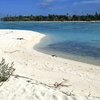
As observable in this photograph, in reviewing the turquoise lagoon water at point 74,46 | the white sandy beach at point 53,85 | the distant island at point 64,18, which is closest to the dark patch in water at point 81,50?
the turquoise lagoon water at point 74,46

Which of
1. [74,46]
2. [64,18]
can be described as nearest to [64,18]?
[64,18]

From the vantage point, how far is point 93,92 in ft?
23.9

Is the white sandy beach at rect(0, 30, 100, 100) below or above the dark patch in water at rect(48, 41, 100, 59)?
above

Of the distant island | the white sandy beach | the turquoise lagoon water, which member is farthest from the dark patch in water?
the distant island

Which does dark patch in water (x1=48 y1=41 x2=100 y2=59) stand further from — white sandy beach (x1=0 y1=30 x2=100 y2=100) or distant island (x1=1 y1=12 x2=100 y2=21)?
distant island (x1=1 y1=12 x2=100 y2=21)

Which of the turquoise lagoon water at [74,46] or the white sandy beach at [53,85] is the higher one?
the white sandy beach at [53,85]

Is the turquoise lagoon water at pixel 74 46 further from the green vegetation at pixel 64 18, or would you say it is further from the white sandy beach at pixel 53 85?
the green vegetation at pixel 64 18

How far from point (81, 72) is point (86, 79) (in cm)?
141

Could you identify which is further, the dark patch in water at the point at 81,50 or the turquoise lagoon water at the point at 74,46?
the dark patch in water at the point at 81,50

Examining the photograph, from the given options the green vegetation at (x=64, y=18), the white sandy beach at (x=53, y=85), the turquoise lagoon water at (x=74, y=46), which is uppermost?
the white sandy beach at (x=53, y=85)

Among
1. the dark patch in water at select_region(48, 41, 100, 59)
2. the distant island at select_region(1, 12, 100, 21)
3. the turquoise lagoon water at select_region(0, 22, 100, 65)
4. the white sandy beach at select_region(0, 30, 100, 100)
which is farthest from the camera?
the distant island at select_region(1, 12, 100, 21)

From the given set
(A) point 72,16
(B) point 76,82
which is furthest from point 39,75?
(A) point 72,16

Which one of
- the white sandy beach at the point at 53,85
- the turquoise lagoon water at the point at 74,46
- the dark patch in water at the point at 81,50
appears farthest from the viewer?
the dark patch in water at the point at 81,50

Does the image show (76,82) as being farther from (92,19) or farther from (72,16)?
(72,16)
